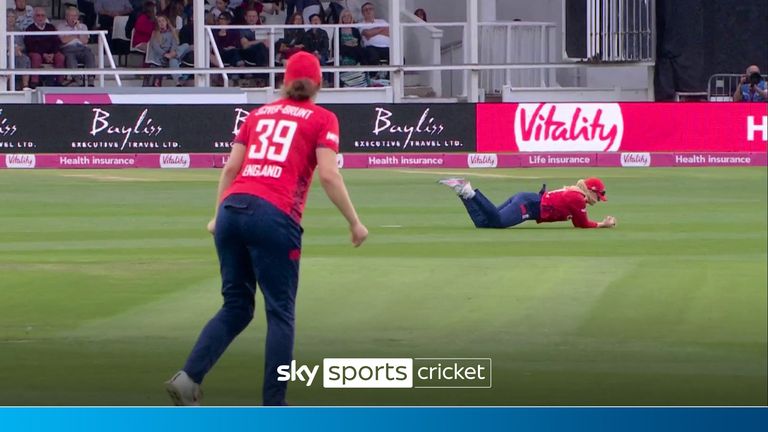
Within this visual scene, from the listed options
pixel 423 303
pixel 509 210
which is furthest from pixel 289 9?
pixel 423 303

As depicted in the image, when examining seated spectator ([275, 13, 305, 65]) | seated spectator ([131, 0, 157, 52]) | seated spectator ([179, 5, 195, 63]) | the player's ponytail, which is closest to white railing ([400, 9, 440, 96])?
seated spectator ([275, 13, 305, 65])

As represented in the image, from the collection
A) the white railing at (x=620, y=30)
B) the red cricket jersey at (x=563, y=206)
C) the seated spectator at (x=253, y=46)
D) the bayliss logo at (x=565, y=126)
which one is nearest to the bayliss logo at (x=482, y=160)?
the bayliss logo at (x=565, y=126)

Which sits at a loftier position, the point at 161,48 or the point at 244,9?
the point at 244,9

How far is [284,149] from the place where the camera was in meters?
6.43

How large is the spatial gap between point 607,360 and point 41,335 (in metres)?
2.99

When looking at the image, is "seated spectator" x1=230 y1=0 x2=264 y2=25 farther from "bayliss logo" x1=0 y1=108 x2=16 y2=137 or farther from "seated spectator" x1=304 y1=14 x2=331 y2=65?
"bayliss logo" x1=0 y1=108 x2=16 y2=137

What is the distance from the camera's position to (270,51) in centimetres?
2886

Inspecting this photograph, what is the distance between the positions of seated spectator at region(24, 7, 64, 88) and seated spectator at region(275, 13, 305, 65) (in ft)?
13.1

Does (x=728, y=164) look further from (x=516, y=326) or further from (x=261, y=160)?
(x=261, y=160)

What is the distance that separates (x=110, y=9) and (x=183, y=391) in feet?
80.5

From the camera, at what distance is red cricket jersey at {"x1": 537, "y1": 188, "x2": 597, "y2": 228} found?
14234 millimetres

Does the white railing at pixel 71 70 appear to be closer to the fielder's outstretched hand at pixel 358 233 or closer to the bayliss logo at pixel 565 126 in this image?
the bayliss logo at pixel 565 126

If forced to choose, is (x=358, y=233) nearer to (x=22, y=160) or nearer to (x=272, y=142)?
(x=272, y=142)

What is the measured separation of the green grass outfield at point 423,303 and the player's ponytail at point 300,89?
1.22 meters
